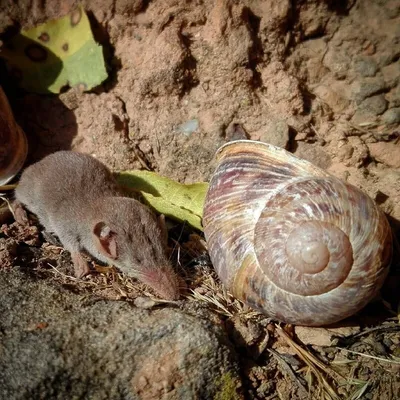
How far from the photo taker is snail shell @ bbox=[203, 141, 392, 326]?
2.62 meters

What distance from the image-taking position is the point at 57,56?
153 inches

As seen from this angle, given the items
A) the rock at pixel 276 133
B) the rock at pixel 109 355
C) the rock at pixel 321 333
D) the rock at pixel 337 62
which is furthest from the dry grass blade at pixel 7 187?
the rock at pixel 337 62

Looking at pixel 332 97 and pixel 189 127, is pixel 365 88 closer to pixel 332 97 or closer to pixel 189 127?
pixel 332 97

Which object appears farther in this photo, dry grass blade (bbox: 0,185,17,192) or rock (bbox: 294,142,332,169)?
dry grass blade (bbox: 0,185,17,192)

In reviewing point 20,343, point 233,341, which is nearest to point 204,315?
point 233,341

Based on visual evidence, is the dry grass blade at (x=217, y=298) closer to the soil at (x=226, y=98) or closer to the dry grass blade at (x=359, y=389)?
the soil at (x=226, y=98)

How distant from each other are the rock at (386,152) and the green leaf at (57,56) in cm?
218

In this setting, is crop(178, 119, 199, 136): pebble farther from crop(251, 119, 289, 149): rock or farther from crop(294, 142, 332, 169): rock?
crop(294, 142, 332, 169): rock

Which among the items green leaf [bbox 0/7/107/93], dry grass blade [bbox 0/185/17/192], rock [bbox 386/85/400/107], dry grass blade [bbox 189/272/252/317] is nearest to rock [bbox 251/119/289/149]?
rock [bbox 386/85/400/107]

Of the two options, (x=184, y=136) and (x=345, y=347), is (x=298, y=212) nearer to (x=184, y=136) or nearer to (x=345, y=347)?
(x=345, y=347)

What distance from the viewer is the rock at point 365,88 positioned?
353cm

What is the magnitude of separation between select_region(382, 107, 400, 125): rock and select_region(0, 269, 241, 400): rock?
2027 mm

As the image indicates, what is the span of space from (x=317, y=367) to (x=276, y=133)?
172 cm

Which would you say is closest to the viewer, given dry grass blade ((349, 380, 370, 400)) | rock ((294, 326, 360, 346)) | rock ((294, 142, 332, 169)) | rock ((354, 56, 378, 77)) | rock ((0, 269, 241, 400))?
rock ((0, 269, 241, 400))
